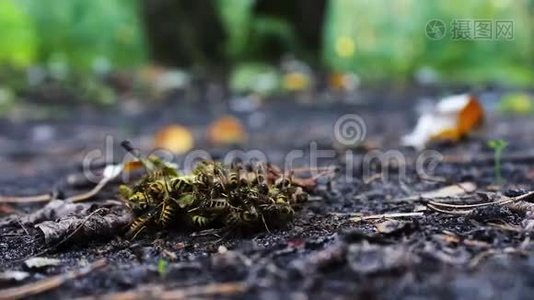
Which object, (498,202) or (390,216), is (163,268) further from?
(498,202)

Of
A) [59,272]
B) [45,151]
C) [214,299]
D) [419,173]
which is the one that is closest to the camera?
[214,299]

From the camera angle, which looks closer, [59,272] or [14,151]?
[59,272]

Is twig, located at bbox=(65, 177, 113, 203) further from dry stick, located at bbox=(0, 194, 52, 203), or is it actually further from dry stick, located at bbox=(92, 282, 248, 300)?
dry stick, located at bbox=(92, 282, 248, 300)

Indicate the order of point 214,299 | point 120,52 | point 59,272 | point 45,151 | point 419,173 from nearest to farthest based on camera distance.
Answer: point 214,299, point 59,272, point 419,173, point 45,151, point 120,52

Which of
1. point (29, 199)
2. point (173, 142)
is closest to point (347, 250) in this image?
point (29, 199)

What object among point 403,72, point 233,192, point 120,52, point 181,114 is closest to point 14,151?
point 181,114

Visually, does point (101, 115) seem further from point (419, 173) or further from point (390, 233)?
point (390, 233)
